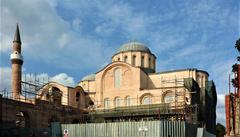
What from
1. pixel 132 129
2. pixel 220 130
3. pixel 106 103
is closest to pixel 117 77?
pixel 106 103

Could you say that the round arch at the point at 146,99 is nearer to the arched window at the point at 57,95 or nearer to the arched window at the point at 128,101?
the arched window at the point at 128,101

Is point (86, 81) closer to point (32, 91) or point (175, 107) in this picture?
point (32, 91)

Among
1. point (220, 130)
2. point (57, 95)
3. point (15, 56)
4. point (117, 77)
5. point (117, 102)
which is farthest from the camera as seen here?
point (220, 130)

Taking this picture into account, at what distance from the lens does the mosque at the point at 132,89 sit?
135ft

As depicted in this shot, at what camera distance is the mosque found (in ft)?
135

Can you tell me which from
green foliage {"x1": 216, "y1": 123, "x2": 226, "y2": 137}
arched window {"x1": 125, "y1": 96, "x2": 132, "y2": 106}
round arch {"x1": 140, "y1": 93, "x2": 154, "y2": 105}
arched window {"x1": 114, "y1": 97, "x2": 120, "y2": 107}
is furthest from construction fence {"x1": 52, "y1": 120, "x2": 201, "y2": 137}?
green foliage {"x1": 216, "y1": 123, "x2": 226, "y2": 137}

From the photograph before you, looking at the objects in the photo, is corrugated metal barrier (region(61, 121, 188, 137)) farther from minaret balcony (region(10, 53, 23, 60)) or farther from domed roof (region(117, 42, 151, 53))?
domed roof (region(117, 42, 151, 53))

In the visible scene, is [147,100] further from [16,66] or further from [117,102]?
[16,66]

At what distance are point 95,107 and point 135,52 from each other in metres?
8.87

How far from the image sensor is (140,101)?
43.6 metres

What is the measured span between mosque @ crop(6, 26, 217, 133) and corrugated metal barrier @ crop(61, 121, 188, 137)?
10.3 meters

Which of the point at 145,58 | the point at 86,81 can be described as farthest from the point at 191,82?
the point at 86,81

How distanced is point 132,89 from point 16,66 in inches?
498

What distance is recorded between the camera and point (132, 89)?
44.4 m
